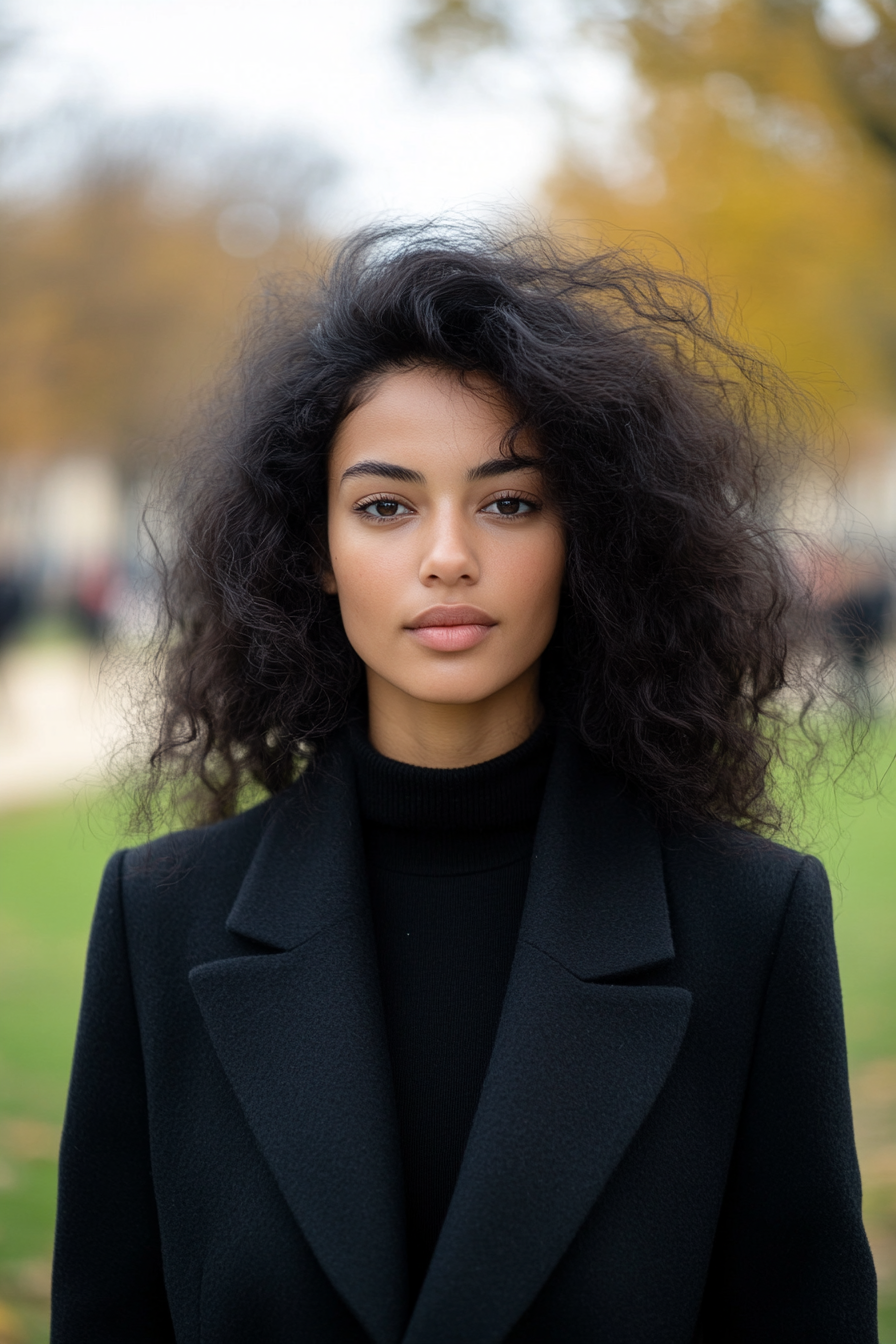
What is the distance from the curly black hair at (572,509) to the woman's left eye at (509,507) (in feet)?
0.19

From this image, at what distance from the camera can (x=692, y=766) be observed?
2314mm

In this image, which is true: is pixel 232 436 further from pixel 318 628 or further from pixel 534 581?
pixel 534 581

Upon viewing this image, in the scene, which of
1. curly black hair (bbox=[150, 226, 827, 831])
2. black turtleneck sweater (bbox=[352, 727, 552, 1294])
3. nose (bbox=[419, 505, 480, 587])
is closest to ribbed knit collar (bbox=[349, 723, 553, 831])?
black turtleneck sweater (bbox=[352, 727, 552, 1294])

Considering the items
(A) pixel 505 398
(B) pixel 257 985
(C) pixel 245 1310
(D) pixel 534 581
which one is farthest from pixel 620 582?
(C) pixel 245 1310

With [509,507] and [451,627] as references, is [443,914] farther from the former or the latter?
[509,507]

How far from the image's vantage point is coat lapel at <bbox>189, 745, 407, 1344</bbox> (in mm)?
1935

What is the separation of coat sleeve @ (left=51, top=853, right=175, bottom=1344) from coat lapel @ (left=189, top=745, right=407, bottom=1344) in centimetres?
23

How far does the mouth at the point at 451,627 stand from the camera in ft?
6.89

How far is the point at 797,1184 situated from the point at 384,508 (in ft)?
4.14

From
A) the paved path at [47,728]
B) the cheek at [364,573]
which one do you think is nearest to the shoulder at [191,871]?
the cheek at [364,573]

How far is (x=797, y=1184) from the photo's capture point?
2055 millimetres

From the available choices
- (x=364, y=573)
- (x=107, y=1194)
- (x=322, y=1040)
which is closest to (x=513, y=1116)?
(x=322, y=1040)

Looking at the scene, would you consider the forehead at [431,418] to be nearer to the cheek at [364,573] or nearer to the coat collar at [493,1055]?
the cheek at [364,573]

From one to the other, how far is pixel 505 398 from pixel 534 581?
12.1 inches
